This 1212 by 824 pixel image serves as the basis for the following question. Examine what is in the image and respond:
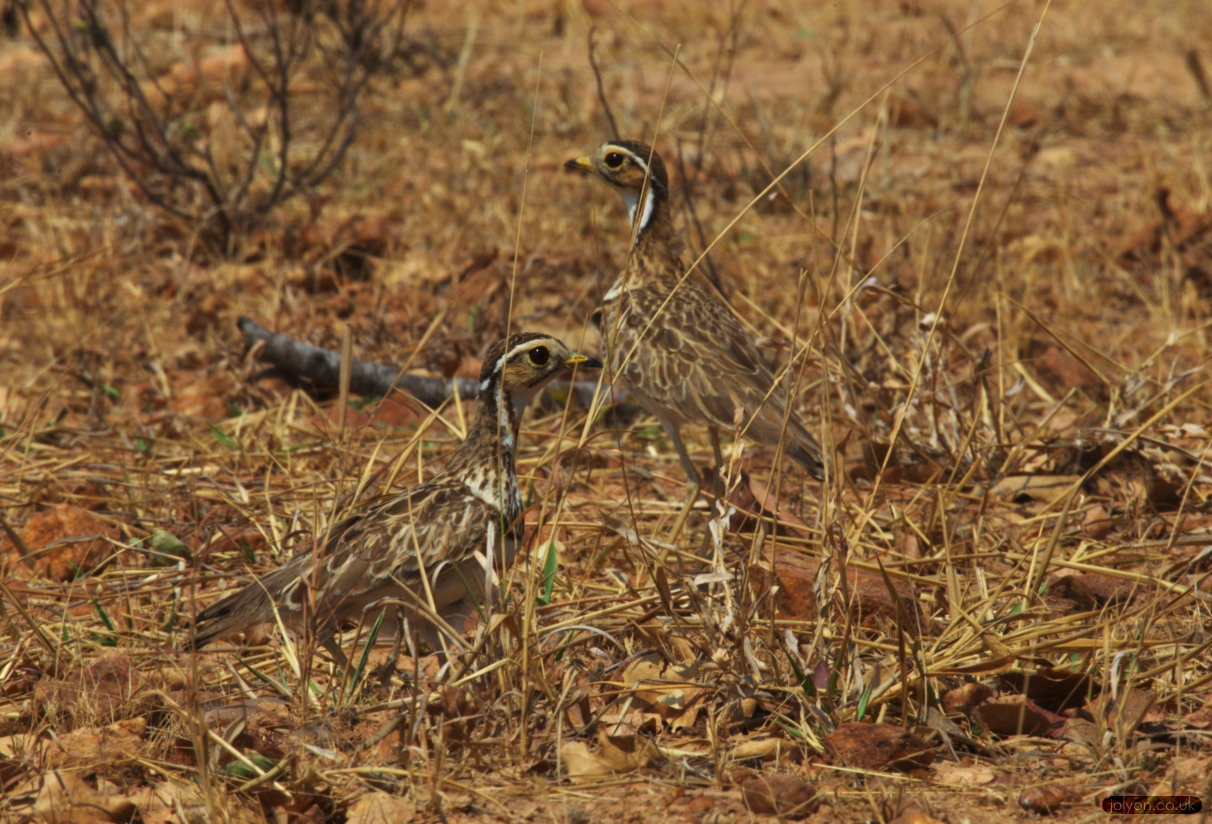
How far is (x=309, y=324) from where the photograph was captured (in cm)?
702

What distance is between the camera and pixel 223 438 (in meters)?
6.00

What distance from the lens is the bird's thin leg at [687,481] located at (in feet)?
16.5

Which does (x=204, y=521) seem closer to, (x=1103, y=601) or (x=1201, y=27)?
(x=1103, y=601)

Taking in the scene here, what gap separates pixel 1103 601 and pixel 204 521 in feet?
10.8

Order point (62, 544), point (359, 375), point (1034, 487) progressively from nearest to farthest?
point (62, 544) < point (1034, 487) < point (359, 375)

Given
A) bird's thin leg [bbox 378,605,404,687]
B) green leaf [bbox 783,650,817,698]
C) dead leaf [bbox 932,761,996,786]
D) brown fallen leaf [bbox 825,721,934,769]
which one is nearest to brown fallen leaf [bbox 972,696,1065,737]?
dead leaf [bbox 932,761,996,786]

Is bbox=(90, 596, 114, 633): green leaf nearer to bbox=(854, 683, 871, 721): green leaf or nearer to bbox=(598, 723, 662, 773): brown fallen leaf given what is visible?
bbox=(598, 723, 662, 773): brown fallen leaf

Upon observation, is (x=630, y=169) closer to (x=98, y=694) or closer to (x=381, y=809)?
(x=98, y=694)

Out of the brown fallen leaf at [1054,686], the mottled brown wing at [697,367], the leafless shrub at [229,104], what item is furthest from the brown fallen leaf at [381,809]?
the leafless shrub at [229,104]

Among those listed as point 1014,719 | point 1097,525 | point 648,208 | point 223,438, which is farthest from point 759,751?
point 223,438

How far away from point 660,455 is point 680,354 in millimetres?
769

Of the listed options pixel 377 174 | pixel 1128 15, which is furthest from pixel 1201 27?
pixel 377 174

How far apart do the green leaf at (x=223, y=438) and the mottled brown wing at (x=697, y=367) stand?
1.86 metres

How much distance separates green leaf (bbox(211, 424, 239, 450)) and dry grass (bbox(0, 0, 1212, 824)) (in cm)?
3
